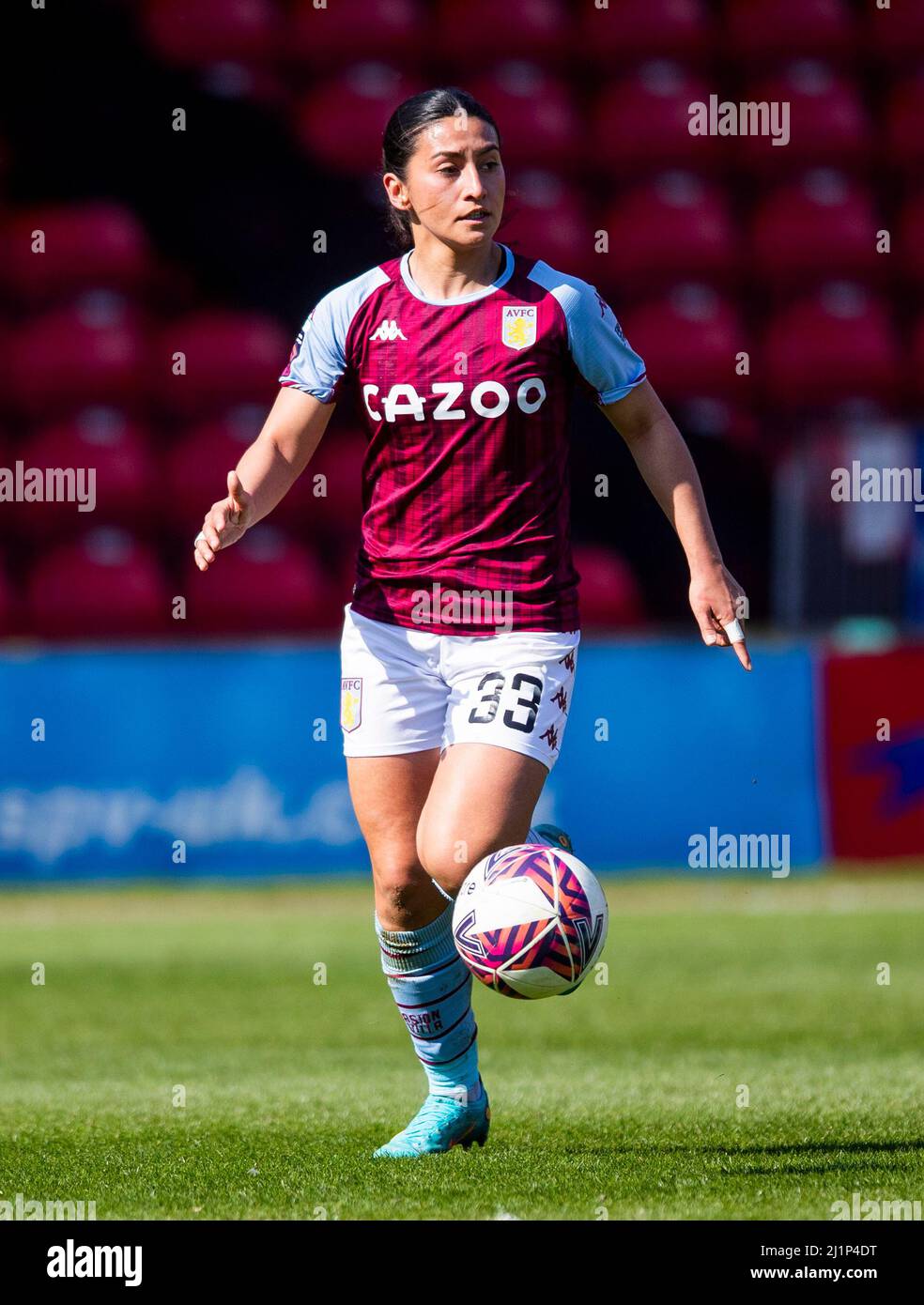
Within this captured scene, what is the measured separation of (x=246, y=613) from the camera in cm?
1380

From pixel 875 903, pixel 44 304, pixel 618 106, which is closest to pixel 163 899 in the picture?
pixel 875 903

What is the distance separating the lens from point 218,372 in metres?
15.4

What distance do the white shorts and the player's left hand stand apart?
1.22 feet

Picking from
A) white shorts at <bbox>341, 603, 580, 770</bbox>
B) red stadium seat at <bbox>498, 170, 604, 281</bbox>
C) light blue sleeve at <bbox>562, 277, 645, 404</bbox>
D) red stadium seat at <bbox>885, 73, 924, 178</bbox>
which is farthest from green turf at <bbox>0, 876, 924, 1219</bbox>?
red stadium seat at <bbox>885, 73, 924, 178</bbox>

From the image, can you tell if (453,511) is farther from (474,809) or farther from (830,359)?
(830,359)

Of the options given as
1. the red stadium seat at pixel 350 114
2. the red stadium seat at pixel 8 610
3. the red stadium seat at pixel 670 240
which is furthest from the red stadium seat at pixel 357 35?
the red stadium seat at pixel 8 610

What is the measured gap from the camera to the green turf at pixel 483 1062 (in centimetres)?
462

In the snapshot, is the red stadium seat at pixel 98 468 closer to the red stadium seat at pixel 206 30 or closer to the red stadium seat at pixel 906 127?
the red stadium seat at pixel 206 30

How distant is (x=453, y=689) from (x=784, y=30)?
1404cm

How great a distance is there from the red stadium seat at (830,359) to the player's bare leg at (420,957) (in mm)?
11013

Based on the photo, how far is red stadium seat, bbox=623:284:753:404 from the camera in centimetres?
1562

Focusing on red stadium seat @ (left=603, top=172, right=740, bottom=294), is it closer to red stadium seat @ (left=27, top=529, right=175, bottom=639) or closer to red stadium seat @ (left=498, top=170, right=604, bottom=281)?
red stadium seat @ (left=498, top=170, right=604, bottom=281)

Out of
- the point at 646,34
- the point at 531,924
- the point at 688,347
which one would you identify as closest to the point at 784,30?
the point at 646,34

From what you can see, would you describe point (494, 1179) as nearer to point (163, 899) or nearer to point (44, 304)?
point (163, 899)
